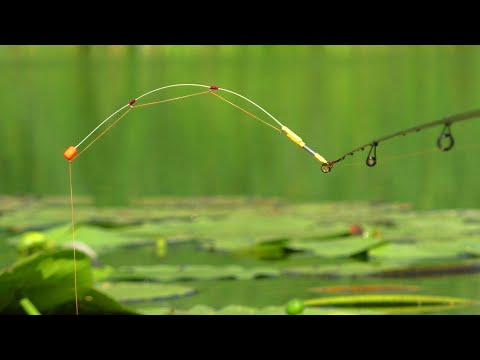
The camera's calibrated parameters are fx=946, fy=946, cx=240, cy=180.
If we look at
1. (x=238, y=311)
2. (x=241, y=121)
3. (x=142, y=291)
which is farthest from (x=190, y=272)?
(x=241, y=121)

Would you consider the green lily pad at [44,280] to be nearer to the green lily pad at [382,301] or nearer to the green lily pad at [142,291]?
the green lily pad at [142,291]

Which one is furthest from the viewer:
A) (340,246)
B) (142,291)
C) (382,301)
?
(340,246)

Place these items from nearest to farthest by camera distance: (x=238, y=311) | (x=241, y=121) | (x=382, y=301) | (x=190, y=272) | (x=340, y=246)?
(x=238, y=311), (x=382, y=301), (x=190, y=272), (x=340, y=246), (x=241, y=121)

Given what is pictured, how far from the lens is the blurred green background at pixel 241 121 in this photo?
741 cm

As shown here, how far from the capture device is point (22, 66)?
16.8 meters

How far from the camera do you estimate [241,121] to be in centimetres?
1220

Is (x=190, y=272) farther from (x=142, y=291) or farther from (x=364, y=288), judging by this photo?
(x=364, y=288)

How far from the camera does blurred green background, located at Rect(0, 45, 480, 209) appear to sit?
741cm

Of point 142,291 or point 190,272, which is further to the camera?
point 190,272

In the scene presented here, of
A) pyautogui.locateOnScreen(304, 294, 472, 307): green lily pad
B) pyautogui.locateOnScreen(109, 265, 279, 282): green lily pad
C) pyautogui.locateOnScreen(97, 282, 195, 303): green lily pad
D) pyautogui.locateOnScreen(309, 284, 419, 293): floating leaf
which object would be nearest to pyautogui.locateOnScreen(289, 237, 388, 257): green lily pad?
pyautogui.locateOnScreen(109, 265, 279, 282): green lily pad

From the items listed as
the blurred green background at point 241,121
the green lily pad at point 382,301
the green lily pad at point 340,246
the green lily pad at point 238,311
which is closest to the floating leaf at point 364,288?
the green lily pad at point 382,301

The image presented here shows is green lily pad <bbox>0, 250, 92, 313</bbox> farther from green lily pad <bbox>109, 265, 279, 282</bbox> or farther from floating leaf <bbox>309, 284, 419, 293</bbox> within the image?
floating leaf <bbox>309, 284, 419, 293</bbox>

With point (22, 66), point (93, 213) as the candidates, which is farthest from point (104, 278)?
point (22, 66)

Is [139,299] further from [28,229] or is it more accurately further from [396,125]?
[396,125]
